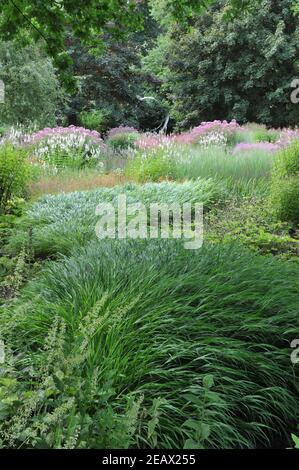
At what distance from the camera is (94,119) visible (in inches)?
A: 922

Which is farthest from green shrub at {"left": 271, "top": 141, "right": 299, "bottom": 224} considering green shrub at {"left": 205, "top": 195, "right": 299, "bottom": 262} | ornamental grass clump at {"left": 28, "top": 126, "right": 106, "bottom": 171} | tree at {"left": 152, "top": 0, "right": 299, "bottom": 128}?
tree at {"left": 152, "top": 0, "right": 299, "bottom": 128}

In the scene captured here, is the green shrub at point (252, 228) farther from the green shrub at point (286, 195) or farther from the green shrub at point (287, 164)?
the green shrub at point (287, 164)

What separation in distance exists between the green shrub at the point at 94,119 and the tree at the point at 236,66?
3.32 meters

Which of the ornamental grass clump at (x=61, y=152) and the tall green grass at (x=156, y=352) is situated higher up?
the ornamental grass clump at (x=61, y=152)

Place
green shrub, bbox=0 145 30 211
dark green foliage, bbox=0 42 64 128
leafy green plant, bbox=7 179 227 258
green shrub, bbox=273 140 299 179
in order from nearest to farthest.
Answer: leafy green plant, bbox=7 179 227 258
green shrub, bbox=0 145 30 211
green shrub, bbox=273 140 299 179
dark green foliage, bbox=0 42 64 128

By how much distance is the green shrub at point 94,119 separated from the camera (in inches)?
921

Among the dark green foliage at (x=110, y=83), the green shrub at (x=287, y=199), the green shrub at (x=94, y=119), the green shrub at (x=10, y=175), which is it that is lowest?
the green shrub at (x=287, y=199)

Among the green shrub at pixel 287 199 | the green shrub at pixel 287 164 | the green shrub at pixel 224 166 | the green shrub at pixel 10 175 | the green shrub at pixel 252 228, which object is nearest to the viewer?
the green shrub at pixel 252 228

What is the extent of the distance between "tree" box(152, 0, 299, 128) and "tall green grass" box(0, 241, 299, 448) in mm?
19679

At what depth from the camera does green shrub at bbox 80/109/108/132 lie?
2339 cm

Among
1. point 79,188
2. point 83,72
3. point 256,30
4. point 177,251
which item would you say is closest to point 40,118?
point 83,72

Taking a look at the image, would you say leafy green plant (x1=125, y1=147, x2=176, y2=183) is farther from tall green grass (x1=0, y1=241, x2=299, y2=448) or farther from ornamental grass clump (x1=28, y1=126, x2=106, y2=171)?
tall green grass (x1=0, y1=241, x2=299, y2=448)

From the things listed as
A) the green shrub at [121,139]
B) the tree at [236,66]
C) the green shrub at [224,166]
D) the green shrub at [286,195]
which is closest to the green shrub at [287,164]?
the green shrub at [286,195]
